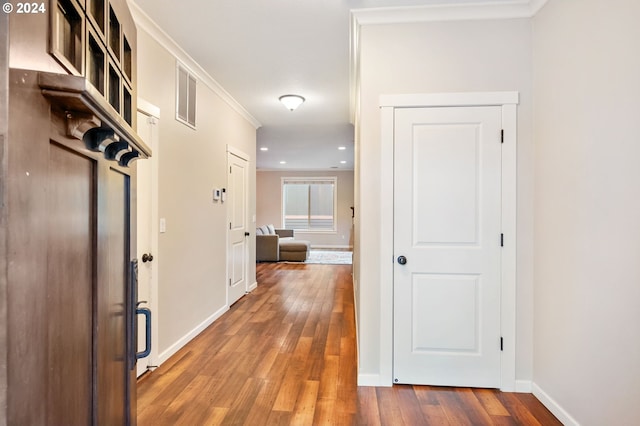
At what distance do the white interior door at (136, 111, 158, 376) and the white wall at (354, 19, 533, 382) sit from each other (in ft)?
5.44

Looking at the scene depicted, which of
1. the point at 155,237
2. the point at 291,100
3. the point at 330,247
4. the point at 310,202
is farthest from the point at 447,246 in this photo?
the point at 310,202

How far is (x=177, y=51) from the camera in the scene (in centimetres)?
278

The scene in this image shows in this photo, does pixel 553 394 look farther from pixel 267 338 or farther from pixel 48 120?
pixel 48 120

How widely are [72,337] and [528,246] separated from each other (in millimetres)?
2514

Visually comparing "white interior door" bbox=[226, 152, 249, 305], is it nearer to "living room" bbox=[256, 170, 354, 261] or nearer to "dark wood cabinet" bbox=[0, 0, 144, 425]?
"dark wood cabinet" bbox=[0, 0, 144, 425]

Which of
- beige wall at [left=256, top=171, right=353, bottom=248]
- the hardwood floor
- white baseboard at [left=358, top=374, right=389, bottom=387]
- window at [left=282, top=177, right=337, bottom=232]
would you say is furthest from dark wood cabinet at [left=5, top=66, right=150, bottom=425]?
window at [left=282, top=177, right=337, bottom=232]

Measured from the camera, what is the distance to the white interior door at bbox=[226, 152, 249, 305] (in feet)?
13.6

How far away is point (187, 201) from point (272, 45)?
1638mm

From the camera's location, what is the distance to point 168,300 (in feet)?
8.95

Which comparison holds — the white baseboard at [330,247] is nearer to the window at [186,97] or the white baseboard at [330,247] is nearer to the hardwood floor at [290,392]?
the hardwood floor at [290,392]

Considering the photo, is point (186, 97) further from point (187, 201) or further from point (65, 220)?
point (65, 220)

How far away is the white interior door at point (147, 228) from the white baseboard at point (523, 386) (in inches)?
107

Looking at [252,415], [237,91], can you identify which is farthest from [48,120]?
[237,91]

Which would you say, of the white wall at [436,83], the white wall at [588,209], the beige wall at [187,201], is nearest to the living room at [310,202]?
the beige wall at [187,201]
